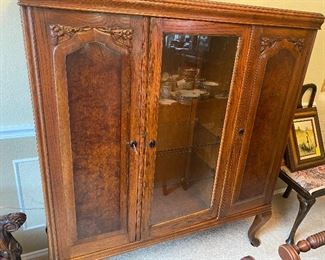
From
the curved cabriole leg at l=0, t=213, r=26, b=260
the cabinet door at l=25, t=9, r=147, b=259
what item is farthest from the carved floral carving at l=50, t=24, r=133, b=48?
the curved cabriole leg at l=0, t=213, r=26, b=260

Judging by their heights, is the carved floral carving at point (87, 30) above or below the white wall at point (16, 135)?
above

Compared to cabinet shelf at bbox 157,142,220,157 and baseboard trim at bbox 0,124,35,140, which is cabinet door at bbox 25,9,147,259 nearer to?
cabinet shelf at bbox 157,142,220,157

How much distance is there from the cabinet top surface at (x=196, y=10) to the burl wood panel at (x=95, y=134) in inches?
5.1

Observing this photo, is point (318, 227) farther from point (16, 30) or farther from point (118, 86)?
point (16, 30)

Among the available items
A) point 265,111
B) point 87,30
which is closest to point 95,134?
point 87,30

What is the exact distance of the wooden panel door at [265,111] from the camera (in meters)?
1.20

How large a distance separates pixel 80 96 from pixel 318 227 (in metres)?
1.99

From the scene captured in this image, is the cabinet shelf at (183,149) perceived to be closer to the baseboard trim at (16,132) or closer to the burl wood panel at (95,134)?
the burl wood panel at (95,134)

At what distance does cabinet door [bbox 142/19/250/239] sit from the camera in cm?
104

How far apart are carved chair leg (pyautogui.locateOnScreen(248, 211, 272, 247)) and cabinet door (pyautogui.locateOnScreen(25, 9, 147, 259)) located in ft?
3.04

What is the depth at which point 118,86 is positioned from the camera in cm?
97

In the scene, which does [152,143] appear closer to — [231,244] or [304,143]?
[231,244]

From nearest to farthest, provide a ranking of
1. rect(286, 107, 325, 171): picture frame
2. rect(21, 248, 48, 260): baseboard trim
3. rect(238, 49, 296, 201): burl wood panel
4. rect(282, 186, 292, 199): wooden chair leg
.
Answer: rect(238, 49, 296, 201): burl wood panel → rect(21, 248, 48, 260): baseboard trim → rect(286, 107, 325, 171): picture frame → rect(282, 186, 292, 199): wooden chair leg

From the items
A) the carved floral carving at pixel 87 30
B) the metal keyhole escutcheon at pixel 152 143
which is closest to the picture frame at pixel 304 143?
the metal keyhole escutcheon at pixel 152 143
